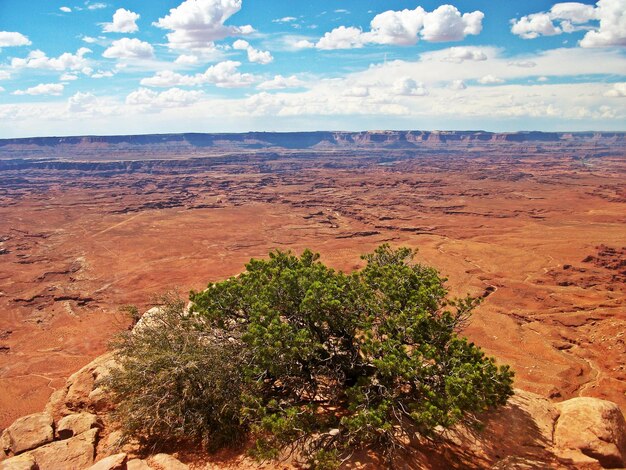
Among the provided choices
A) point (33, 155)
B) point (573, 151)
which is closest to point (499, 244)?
point (573, 151)

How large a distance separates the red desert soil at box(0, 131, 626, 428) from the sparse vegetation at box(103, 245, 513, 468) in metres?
10.2

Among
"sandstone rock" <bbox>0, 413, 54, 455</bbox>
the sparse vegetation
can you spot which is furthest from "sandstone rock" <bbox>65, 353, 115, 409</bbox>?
the sparse vegetation

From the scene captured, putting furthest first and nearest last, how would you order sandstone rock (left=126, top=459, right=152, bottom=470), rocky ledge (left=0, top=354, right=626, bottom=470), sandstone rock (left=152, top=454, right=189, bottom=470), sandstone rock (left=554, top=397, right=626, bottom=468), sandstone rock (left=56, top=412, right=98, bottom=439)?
sandstone rock (left=56, top=412, right=98, bottom=439) < sandstone rock (left=554, top=397, right=626, bottom=468) < rocky ledge (left=0, top=354, right=626, bottom=470) < sandstone rock (left=152, top=454, right=189, bottom=470) < sandstone rock (left=126, top=459, right=152, bottom=470)

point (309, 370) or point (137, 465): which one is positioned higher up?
point (309, 370)

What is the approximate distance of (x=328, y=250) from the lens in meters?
43.4

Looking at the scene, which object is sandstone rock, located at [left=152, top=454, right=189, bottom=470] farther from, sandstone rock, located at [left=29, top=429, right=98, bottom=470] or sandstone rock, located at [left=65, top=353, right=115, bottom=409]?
sandstone rock, located at [left=65, top=353, right=115, bottom=409]

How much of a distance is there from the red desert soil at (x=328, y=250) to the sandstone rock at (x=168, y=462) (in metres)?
12.4

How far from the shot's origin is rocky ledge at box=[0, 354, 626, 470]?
9461 mm

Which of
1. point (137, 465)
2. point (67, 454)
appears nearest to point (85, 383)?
point (67, 454)

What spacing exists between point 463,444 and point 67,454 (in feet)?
32.6

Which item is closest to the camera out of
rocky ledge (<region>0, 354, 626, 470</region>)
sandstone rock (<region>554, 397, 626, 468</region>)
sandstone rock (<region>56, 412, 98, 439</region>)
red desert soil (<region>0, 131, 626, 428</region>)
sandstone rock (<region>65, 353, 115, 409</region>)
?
rocky ledge (<region>0, 354, 626, 470</region>)

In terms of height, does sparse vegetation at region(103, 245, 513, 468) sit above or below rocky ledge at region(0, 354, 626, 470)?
above

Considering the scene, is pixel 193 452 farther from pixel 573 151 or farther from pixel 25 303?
pixel 573 151

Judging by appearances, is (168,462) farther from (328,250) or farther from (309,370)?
(328,250)
